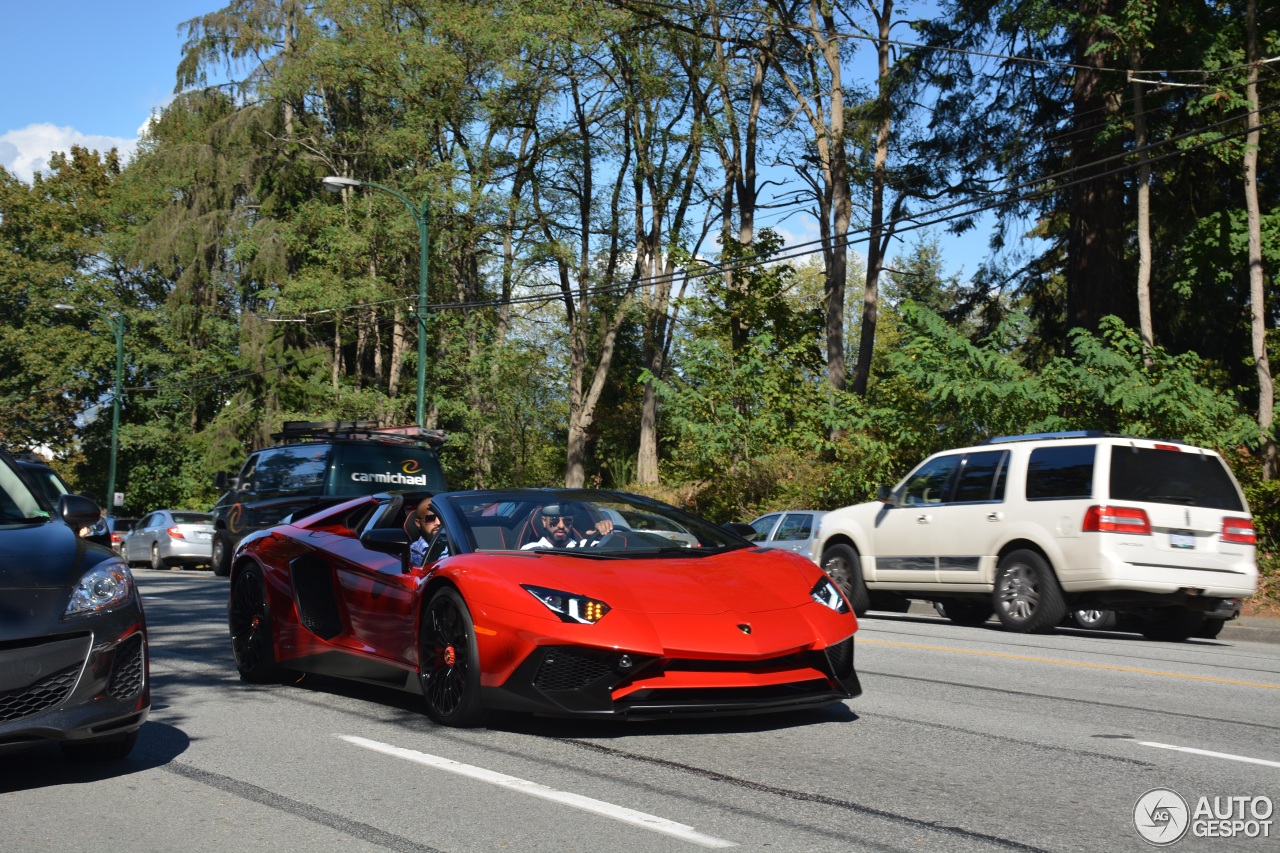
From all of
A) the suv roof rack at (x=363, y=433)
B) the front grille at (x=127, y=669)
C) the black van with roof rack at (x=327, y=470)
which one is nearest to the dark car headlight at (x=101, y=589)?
the front grille at (x=127, y=669)

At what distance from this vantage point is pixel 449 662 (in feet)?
22.7

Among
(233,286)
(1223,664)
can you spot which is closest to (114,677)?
(1223,664)

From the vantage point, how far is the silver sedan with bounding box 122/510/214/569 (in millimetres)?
30648

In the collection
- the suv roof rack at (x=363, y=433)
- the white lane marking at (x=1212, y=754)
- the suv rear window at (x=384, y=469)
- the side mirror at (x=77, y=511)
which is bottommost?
the white lane marking at (x=1212, y=754)

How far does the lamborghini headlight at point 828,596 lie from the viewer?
6969 millimetres

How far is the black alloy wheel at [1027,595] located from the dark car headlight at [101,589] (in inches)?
382

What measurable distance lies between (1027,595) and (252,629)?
7954 millimetres

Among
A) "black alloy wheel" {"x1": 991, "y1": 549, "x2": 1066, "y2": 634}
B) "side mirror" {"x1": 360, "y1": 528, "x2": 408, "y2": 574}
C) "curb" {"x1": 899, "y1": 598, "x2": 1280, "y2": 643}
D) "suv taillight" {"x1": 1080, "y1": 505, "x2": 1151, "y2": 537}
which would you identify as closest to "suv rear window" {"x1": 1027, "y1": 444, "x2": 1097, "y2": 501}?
"suv taillight" {"x1": 1080, "y1": 505, "x2": 1151, "y2": 537}

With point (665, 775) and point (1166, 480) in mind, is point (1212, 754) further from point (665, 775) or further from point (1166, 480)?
point (1166, 480)

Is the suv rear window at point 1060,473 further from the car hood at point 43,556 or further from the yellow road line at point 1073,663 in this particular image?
the car hood at point 43,556

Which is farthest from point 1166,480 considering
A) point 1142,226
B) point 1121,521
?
point 1142,226

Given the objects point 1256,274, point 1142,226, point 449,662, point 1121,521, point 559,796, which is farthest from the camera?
point 1142,226

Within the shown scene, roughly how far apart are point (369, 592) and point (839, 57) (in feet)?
101

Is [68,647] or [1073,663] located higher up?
[68,647]
